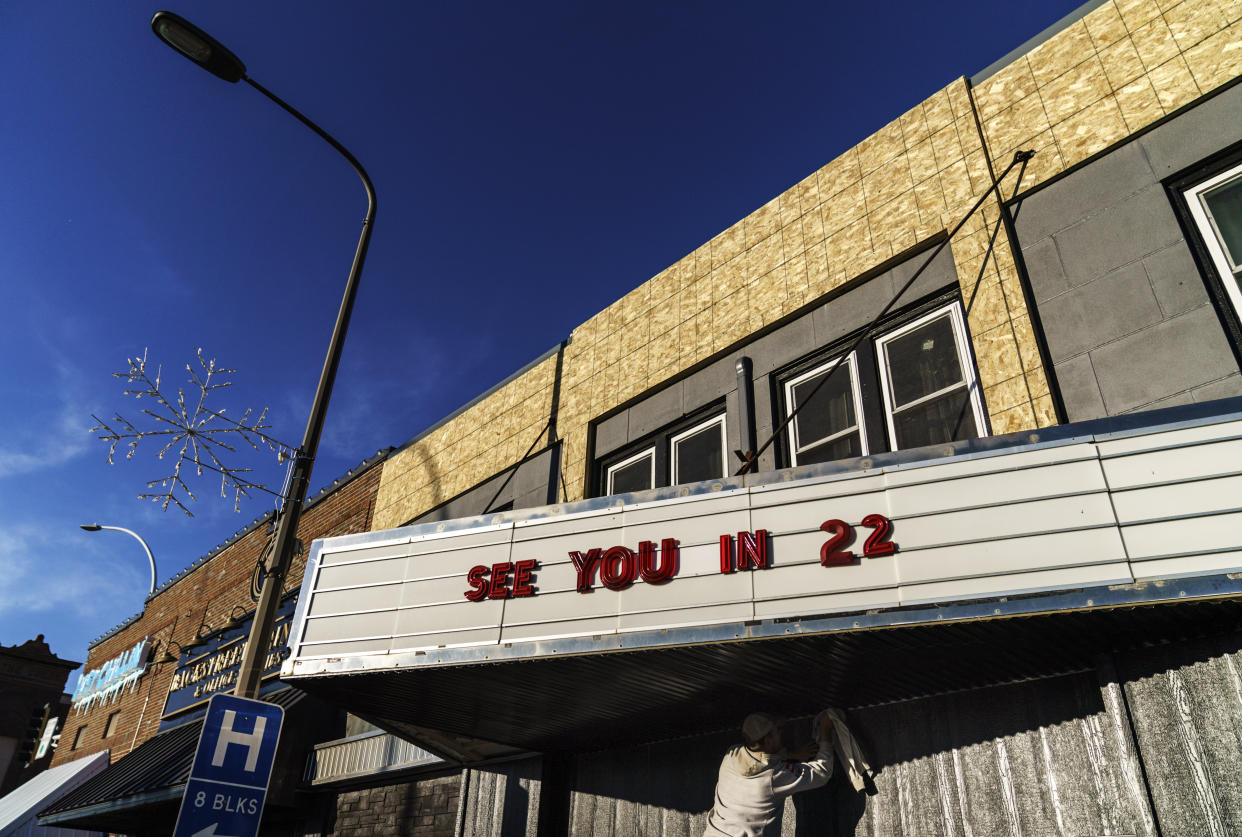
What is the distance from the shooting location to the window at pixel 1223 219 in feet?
21.2

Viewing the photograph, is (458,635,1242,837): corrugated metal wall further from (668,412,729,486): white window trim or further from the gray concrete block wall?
(668,412,729,486): white window trim

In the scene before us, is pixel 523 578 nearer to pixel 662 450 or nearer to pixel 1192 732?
pixel 662 450

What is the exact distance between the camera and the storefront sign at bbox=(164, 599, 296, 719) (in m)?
16.1

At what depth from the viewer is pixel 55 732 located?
29094 mm

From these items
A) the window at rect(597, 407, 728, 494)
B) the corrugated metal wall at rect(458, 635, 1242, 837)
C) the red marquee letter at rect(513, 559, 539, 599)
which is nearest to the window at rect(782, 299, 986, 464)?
the window at rect(597, 407, 728, 494)

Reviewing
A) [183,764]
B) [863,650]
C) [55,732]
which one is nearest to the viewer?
[863,650]

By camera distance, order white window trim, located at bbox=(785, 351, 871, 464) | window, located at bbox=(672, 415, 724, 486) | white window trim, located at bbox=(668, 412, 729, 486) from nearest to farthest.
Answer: white window trim, located at bbox=(785, 351, 871, 464) < white window trim, located at bbox=(668, 412, 729, 486) < window, located at bbox=(672, 415, 724, 486)

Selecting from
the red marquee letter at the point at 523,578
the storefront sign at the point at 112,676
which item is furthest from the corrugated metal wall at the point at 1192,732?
the storefront sign at the point at 112,676

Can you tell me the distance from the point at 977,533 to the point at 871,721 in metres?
2.53

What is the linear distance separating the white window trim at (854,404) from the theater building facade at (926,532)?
0.03m

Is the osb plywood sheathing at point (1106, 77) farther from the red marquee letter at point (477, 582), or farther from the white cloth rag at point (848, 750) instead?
the red marquee letter at point (477, 582)

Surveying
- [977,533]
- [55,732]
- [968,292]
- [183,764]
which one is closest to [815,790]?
[977,533]

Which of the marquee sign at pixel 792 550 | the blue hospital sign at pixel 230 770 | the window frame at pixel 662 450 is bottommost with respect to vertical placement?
the blue hospital sign at pixel 230 770

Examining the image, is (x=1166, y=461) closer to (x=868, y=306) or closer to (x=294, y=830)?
(x=868, y=306)
